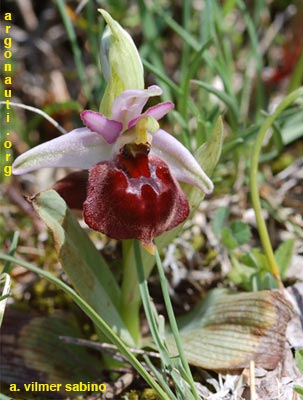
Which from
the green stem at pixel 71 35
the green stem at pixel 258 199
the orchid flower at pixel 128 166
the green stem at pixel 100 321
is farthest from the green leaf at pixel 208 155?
the green stem at pixel 71 35

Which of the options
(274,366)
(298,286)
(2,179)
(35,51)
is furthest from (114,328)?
(35,51)

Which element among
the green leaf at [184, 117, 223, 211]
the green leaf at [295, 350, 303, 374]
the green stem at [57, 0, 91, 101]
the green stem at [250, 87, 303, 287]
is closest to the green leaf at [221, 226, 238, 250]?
the green stem at [250, 87, 303, 287]

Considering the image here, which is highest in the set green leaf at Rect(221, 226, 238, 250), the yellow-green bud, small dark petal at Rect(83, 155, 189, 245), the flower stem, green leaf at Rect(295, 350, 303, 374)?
the yellow-green bud

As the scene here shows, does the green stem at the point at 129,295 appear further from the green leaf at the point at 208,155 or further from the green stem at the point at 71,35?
the green stem at the point at 71,35

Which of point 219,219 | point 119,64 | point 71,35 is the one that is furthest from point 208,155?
point 71,35

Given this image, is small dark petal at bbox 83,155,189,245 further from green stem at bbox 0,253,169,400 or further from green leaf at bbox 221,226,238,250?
green leaf at bbox 221,226,238,250

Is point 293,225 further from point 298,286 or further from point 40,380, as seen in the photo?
point 40,380
